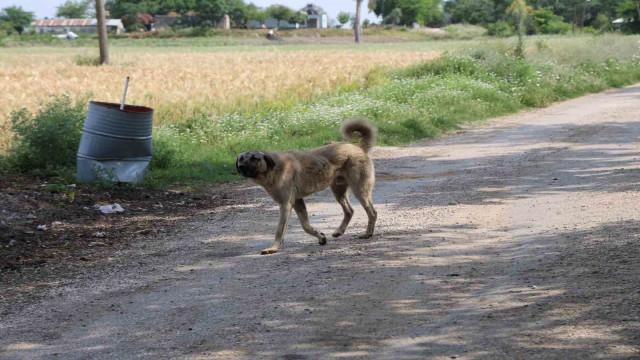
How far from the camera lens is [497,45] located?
30.7 m

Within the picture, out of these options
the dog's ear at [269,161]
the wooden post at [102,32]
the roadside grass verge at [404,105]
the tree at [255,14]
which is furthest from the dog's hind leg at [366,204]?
the tree at [255,14]

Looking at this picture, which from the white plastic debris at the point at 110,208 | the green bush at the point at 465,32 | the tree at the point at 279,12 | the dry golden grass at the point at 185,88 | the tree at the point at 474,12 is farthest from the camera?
the tree at the point at 279,12

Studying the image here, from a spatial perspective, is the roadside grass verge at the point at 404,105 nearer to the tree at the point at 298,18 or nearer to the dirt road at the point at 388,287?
the dirt road at the point at 388,287

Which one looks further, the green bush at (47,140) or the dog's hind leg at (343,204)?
the green bush at (47,140)

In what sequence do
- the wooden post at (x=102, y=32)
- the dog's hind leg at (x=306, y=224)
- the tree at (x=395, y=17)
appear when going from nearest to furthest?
1. the dog's hind leg at (x=306, y=224)
2. the wooden post at (x=102, y=32)
3. the tree at (x=395, y=17)

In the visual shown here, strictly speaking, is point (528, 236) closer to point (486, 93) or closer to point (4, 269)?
point (4, 269)

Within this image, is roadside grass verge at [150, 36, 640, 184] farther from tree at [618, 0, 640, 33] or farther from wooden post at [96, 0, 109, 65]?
tree at [618, 0, 640, 33]

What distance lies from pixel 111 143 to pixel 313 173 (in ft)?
16.2

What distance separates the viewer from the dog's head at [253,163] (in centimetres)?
735

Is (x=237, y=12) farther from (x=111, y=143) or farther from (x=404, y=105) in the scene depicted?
(x=111, y=143)

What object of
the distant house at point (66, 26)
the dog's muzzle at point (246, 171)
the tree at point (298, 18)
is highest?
the tree at point (298, 18)

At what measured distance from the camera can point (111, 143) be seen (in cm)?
1165

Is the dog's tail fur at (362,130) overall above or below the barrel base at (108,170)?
above

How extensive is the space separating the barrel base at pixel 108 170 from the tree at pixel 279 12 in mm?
169577
